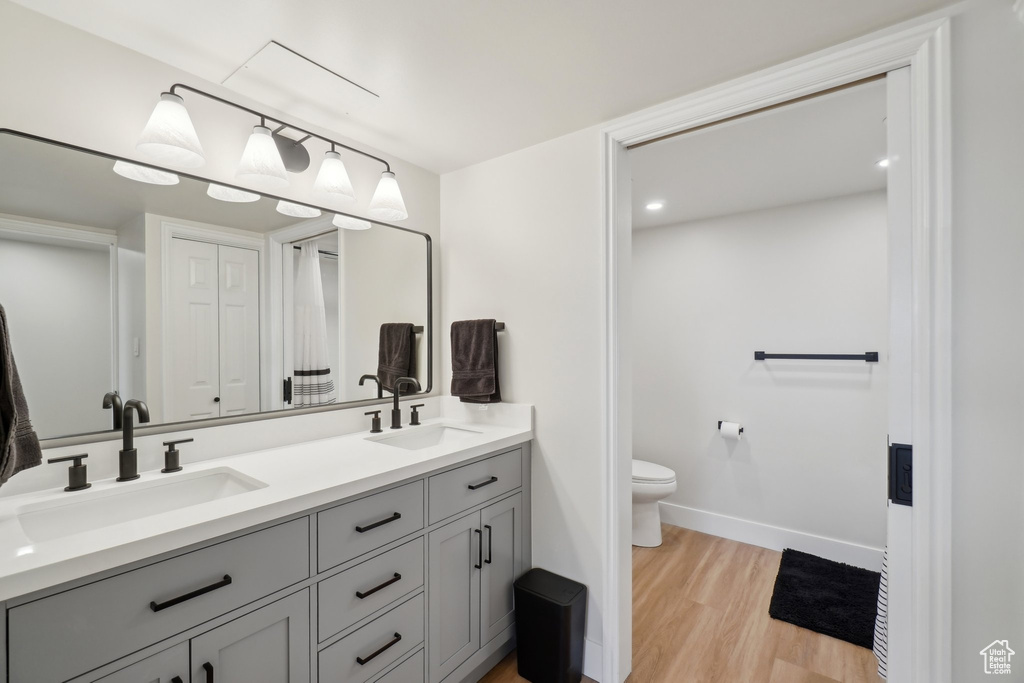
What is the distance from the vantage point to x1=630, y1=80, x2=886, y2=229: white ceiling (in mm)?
1719

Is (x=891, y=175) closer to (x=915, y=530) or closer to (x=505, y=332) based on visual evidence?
(x=915, y=530)

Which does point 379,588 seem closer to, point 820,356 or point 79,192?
point 79,192

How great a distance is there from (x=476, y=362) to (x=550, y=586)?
3.29 ft

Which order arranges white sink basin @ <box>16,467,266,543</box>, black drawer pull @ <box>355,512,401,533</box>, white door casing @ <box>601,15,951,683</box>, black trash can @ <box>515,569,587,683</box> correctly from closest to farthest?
white sink basin @ <box>16,467,266,543</box>
white door casing @ <box>601,15,951,683</box>
black drawer pull @ <box>355,512,401,533</box>
black trash can @ <box>515,569,587,683</box>

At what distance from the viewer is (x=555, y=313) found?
6.36 ft

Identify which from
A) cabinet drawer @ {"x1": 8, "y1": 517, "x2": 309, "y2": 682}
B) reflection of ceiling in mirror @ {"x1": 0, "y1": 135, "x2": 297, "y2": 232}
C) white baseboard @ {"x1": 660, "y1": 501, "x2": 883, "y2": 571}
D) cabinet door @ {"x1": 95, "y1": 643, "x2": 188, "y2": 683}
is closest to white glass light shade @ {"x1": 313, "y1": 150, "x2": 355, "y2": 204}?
reflection of ceiling in mirror @ {"x1": 0, "y1": 135, "x2": 297, "y2": 232}

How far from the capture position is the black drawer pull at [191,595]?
932 millimetres

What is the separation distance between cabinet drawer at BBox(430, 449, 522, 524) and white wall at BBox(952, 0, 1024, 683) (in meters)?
1.39

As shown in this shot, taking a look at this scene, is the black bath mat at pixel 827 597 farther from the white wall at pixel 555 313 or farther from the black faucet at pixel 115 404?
the black faucet at pixel 115 404

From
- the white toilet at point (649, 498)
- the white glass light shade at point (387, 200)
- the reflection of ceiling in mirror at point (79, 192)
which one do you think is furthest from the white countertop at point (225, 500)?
the white toilet at point (649, 498)

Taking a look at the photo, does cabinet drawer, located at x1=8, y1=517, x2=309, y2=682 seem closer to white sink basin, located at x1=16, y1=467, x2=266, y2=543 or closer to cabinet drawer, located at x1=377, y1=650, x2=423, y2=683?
white sink basin, located at x1=16, y1=467, x2=266, y2=543

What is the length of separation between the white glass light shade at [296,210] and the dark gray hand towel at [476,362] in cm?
79

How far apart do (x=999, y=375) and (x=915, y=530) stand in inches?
18.6

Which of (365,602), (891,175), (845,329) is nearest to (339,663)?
(365,602)
